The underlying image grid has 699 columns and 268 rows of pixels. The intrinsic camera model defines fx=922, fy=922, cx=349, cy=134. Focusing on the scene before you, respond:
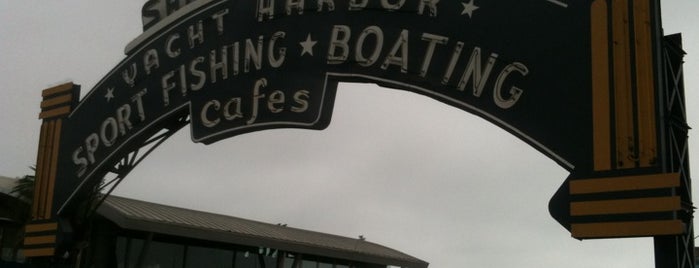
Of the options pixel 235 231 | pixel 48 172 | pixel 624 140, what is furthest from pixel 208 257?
pixel 624 140

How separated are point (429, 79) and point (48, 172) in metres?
8.82

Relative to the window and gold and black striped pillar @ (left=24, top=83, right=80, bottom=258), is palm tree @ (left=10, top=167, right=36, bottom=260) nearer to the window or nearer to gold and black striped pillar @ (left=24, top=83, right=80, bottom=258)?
the window

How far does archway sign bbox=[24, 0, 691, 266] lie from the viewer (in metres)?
9.31

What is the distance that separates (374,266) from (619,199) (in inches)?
796

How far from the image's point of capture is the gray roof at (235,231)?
777 inches

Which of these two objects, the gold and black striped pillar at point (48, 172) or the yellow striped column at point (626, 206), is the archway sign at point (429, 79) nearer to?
the yellow striped column at point (626, 206)

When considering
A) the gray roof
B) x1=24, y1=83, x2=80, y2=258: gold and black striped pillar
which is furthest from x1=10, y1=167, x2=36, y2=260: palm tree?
x1=24, y1=83, x2=80, y2=258: gold and black striped pillar

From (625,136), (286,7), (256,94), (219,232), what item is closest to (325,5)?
(286,7)

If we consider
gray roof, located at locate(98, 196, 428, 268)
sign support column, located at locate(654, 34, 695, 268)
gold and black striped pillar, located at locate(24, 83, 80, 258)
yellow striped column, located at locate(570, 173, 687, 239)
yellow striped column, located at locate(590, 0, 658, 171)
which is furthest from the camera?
gray roof, located at locate(98, 196, 428, 268)

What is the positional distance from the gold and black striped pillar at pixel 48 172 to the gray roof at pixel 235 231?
85.9 inches

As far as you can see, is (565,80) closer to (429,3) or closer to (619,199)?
(619,199)

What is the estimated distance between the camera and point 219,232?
838 inches

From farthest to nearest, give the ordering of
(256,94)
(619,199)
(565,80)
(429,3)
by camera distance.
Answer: (256,94), (429,3), (565,80), (619,199)

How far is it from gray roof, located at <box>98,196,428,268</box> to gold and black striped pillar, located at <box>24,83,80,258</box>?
2182 millimetres
